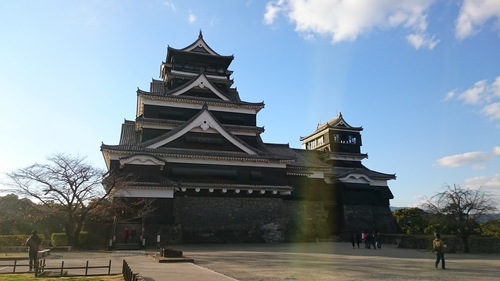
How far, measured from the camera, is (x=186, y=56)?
33.2m

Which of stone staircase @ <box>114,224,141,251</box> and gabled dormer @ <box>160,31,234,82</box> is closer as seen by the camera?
stone staircase @ <box>114,224,141,251</box>

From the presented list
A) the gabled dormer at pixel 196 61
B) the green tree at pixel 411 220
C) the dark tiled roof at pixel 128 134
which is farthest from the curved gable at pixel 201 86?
the green tree at pixel 411 220

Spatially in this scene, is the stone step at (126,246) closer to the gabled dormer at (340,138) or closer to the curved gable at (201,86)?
the curved gable at (201,86)

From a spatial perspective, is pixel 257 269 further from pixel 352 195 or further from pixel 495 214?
pixel 352 195

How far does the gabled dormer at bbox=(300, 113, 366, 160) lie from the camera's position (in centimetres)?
3584

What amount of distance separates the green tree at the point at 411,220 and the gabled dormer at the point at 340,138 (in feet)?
25.2

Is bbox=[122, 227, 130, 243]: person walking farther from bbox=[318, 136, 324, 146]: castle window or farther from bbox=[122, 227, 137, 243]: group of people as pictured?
bbox=[318, 136, 324, 146]: castle window

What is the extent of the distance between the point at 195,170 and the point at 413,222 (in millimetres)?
21404

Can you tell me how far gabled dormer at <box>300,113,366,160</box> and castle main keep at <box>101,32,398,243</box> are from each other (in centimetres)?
51

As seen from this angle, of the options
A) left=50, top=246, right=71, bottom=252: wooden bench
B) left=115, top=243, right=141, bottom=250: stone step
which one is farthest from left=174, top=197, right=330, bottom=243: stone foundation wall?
left=50, top=246, right=71, bottom=252: wooden bench

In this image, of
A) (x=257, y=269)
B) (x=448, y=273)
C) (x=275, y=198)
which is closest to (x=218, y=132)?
(x=275, y=198)

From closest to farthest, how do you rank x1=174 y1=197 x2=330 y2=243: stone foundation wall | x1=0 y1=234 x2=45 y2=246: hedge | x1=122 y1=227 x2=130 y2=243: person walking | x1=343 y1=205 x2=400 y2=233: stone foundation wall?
x1=0 y1=234 x2=45 y2=246: hedge < x1=122 y1=227 x2=130 y2=243: person walking < x1=174 y1=197 x2=330 y2=243: stone foundation wall < x1=343 y1=205 x2=400 y2=233: stone foundation wall

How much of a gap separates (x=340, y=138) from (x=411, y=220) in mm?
10263

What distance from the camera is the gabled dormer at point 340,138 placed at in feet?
118
